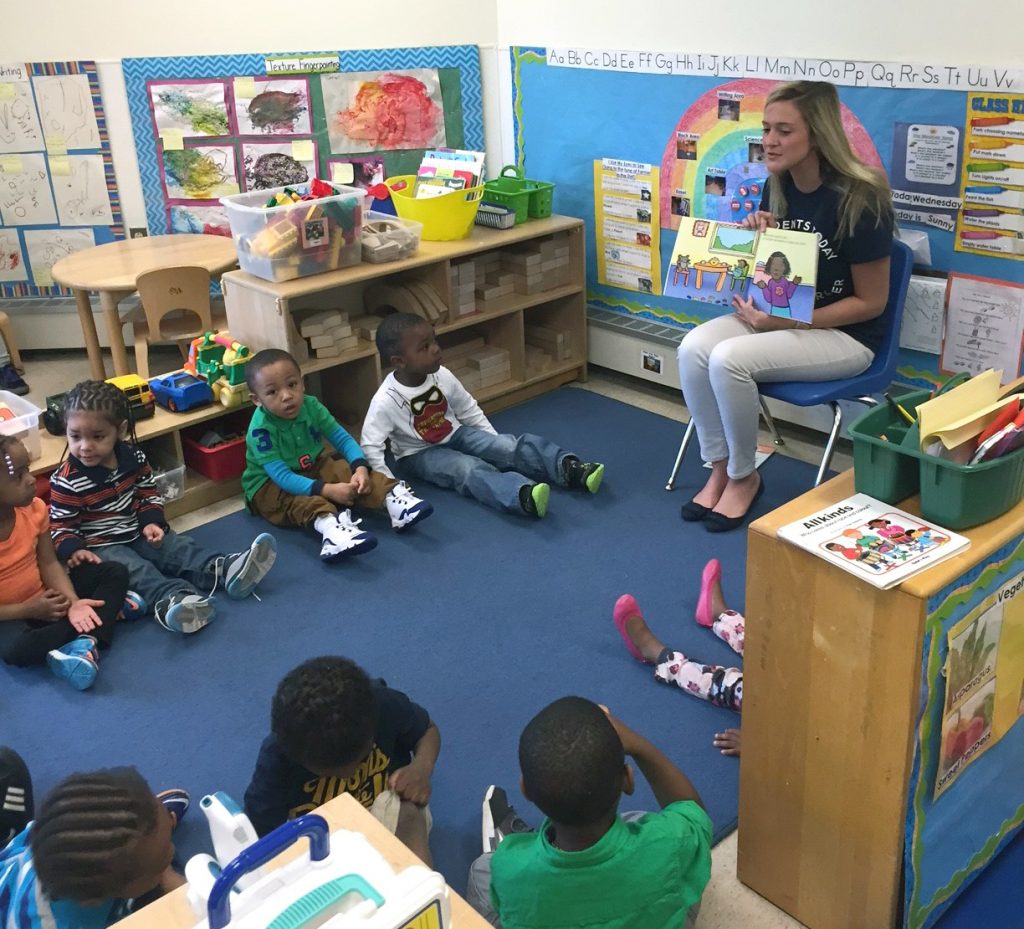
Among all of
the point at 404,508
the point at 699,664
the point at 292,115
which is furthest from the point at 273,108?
the point at 699,664

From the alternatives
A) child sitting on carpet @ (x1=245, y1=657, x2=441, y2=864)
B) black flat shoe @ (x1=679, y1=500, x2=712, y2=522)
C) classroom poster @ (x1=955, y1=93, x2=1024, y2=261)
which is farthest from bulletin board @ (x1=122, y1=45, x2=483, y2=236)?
child sitting on carpet @ (x1=245, y1=657, x2=441, y2=864)

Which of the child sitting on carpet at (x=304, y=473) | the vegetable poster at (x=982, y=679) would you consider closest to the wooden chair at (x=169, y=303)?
the child sitting on carpet at (x=304, y=473)

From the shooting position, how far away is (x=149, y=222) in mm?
4883

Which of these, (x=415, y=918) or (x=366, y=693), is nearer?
(x=415, y=918)

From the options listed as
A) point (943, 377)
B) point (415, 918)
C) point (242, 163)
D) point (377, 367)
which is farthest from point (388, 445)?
point (415, 918)

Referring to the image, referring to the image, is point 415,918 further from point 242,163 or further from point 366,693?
point 242,163

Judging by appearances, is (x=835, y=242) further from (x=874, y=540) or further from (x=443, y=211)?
(x=874, y=540)

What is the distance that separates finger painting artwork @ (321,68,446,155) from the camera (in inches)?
184

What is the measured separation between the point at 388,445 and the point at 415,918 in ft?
10.2

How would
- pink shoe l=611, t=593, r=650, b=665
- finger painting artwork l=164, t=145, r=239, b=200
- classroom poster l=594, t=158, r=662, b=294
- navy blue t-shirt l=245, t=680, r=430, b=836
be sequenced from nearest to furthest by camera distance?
1. navy blue t-shirt l=245, t=680, r=430, b=836
2. pink shoe l=611, t=593, r=650, b=665
3. classroom poster l=594, t=158, r=662, b=294
4. finger painting artwork l=164, t=145, r=239, b=200

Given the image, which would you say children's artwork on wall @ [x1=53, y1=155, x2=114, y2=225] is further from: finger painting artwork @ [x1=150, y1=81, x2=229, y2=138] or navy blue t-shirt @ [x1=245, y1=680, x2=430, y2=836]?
navy blue t-shirt @ [x1=245, y1=680, x2=430, y2=836]

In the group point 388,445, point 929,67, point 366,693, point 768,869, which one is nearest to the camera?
point 366,693

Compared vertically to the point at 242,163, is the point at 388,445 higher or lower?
lower

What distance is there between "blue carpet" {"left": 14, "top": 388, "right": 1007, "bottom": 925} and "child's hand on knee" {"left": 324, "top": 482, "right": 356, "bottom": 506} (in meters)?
0.15
